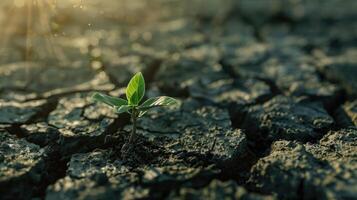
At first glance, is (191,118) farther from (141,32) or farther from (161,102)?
(141,32)

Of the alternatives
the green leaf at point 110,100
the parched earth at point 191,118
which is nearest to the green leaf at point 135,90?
the green leaf at point 110,100

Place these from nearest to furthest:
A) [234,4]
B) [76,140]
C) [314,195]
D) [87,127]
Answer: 1. [314,195]
2. [76,140]
3. [87,127]
4. [234,4]

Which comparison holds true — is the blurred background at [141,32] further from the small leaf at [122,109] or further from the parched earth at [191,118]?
the small leaf at [122,109]

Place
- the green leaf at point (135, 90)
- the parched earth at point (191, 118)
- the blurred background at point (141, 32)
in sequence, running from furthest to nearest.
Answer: the blurred background at point (141, 32) → the green leaf at point (135, 90) → the parched earth at point (191, 118)

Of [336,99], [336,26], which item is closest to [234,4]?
[336,26]

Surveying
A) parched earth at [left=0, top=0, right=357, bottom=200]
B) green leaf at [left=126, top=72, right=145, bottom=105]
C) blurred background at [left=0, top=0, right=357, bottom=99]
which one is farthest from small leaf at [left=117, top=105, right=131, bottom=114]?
blurred background at [left=0, top=0, right=357, bottom=99]

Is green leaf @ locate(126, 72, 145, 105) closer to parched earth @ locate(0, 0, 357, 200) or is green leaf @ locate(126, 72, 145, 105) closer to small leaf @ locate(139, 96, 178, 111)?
small leaf @ locate(139, 96, 178, 111)

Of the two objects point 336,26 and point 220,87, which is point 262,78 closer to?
point 220,87
